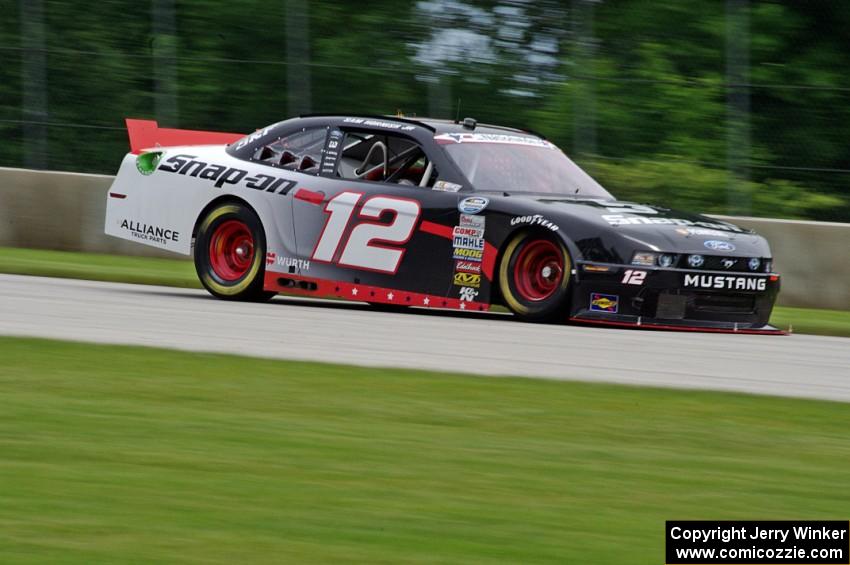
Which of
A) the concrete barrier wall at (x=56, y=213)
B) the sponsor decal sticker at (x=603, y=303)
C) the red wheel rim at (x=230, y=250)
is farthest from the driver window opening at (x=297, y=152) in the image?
the concrete barrier wall at (x=56, y=213)

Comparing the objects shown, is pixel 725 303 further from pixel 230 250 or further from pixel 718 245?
pixel 230 250

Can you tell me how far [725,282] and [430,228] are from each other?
7.12 ft

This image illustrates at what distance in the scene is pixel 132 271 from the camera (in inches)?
589

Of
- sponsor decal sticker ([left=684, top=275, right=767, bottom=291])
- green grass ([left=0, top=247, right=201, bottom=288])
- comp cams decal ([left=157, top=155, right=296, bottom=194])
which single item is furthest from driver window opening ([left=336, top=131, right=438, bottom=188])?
green grass ([left=0, top=247, right=201, bottom=288])

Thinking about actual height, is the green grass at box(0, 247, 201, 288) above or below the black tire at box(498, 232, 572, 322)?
below

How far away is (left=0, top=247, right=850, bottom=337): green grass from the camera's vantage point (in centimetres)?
1240

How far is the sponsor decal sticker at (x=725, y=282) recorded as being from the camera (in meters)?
10.6

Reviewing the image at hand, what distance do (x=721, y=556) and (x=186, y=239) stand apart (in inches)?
344

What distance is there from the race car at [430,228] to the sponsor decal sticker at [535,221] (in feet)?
0.05

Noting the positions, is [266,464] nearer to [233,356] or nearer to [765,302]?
[233,356]

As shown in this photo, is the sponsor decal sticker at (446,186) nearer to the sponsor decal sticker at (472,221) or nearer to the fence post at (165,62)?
the sponsor decal sticker at (472,221)

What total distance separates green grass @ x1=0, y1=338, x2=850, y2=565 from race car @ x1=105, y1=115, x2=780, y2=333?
2.84 m

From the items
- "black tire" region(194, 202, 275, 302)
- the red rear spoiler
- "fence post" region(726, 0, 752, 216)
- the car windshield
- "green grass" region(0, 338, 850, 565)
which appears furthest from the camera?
"fence post" region(726, 0, 752, 216)

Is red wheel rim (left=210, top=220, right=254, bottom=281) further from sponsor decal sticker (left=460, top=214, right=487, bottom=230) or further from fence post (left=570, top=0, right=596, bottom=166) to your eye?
fence post (left=570, top=0, right=596, bottom=166)
